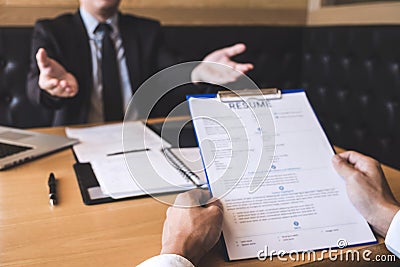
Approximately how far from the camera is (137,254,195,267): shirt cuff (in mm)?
546

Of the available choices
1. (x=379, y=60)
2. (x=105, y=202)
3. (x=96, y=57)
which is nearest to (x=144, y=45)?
(x=96, y=57)

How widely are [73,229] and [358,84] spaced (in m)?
1.48

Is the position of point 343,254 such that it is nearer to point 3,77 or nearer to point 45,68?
point 45,68

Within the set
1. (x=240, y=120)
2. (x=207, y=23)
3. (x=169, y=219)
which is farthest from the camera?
(x=207, y=23)

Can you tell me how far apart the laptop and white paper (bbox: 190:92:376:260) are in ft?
1.52

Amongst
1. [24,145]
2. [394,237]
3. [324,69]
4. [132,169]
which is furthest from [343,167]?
[324,69]

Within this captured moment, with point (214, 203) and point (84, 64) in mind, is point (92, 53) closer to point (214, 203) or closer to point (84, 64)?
point (84, 64)

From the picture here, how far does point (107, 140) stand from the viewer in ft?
3.76

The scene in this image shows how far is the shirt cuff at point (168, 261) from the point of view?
546 mm

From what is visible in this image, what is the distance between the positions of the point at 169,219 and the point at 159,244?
0.05 m

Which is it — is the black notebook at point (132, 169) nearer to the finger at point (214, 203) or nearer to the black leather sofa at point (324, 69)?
the finger at point (214, 203)

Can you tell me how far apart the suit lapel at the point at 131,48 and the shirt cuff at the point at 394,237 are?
51.2 inches

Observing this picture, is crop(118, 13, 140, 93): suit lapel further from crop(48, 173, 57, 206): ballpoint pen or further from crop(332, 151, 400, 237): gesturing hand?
crop(332, 151, 400, 237): gesturing hand

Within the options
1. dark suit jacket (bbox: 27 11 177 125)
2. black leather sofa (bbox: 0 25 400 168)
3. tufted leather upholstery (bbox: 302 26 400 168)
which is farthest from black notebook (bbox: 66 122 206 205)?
tufted leather upholstery (bbox: 302 26 400 168)
